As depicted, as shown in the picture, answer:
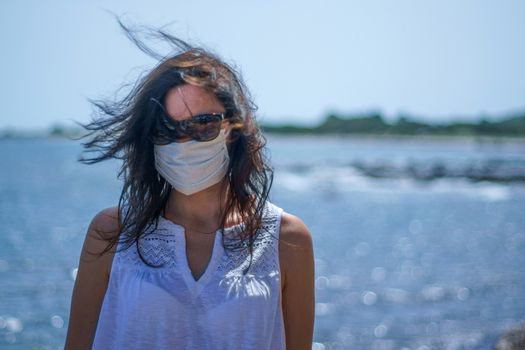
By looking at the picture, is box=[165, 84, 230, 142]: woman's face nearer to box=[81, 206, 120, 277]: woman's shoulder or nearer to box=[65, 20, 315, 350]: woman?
box=[65, 20, 315, 350]: woman

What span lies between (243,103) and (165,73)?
284 millimetres

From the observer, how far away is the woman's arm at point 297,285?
2.69 m

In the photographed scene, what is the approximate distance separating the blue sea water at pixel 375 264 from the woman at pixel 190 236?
408mm

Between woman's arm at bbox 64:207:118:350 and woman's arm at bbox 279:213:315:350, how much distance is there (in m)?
0.57

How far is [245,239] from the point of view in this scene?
270 cm

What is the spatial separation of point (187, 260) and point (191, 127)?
44cm

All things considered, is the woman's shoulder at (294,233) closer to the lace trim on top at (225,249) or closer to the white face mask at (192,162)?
the lace trim on top at (225,249)

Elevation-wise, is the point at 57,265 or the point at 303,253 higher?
the point at 303,253

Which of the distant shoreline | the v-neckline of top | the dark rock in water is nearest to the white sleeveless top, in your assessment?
the v-neckline of top

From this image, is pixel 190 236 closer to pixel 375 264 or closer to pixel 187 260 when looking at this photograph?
pixel 187 260

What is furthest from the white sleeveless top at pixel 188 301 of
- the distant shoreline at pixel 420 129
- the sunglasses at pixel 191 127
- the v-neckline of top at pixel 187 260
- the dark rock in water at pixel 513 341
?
the distant shoreline at pixel 420 129

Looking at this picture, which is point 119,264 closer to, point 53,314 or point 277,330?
point 277,330

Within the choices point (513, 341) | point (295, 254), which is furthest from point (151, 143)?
point (513, 341)

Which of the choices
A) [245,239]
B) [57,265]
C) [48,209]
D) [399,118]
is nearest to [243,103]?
[245,239]
